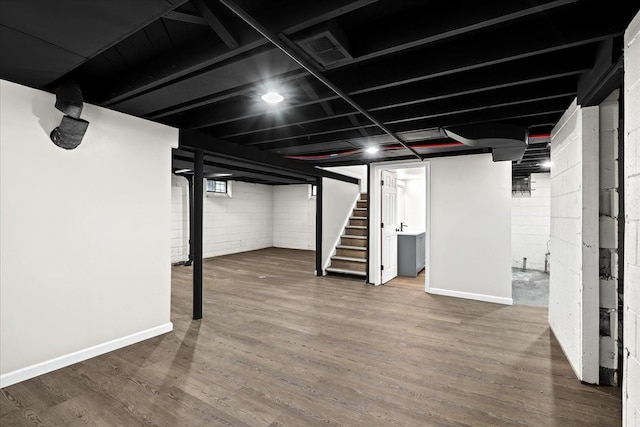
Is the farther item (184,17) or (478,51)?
(478,51)

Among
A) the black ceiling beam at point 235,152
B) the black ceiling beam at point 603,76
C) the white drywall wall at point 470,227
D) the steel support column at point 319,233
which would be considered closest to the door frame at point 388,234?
the white drywall wall at point 470,227

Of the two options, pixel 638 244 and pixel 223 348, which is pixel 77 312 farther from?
pixel 638 244

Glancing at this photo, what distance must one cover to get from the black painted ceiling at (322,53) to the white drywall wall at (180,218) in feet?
14.8

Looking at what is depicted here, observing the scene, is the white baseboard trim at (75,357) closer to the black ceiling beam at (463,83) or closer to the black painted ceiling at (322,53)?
the black painted ceiling at (322,53)

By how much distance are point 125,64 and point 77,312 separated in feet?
6.47

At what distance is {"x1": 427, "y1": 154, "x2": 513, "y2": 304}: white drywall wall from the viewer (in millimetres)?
4328

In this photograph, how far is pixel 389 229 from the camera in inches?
222

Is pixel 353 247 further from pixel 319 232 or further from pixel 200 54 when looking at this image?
pixel 200 54

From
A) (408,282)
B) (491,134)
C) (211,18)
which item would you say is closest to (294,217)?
(408,282)

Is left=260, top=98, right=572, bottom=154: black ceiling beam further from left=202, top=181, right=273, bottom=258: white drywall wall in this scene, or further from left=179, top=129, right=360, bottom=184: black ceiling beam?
left=202, top=181, right=273, bottom=258: white drywall wall

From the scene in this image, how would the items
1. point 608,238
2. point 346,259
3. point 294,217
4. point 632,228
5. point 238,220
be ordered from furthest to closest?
point 294,217, point 238,220, point 346,259, point 608,238, point 632,228

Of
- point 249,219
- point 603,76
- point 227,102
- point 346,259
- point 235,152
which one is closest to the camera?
point 603,76

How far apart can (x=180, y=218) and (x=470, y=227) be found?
6.09 metres

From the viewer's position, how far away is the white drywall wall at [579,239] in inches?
88.2
